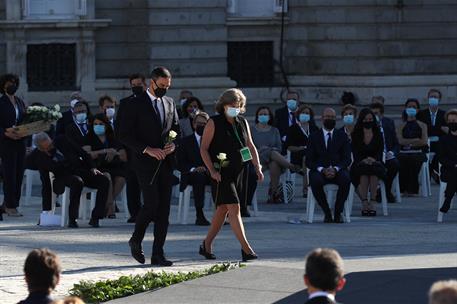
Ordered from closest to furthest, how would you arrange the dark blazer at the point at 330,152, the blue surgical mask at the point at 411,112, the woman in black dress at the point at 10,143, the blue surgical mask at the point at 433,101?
the dark blazer at the point at 330,152
the woman in black dress at the point at 10,143
the blue surgical mask at the point at 411,112
the blue surgical mask at the point at 433,101

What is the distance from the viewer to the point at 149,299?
12.0 metres

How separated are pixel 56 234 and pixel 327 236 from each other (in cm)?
314

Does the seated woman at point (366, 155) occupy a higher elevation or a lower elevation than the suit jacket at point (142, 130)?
lower

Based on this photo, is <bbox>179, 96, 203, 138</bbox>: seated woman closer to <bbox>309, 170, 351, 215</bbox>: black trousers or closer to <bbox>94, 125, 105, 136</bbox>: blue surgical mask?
<bbox>94, 125, 105, 136</bbox>: blue surgical mask

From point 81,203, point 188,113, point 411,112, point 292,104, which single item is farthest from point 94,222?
point 411,112

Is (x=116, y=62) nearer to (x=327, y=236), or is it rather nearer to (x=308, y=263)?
(x=327, y=236)

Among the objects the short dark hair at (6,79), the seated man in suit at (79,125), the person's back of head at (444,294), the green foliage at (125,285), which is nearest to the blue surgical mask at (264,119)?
the seated man in suit at (79,125)

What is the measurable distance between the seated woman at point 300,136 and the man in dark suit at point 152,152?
7.85 m

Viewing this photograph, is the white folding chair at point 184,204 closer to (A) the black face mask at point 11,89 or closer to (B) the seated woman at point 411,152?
(A) the black face mask at point 11,89

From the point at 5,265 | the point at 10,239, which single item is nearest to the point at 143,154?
the point at 5,265

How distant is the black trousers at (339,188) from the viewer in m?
18.5

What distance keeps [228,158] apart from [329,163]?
4678 mm

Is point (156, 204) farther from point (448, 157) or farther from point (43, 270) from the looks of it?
point (43, 270)

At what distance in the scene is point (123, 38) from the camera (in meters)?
29.1
